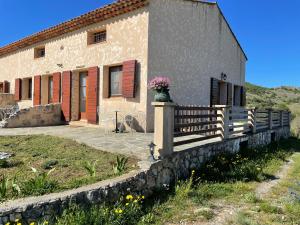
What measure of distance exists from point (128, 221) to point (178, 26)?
8701 mm

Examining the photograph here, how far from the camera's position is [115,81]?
11.6 m

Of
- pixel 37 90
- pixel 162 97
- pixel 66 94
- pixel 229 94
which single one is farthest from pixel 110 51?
pixel 229 94

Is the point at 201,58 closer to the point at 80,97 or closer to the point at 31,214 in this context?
the point at 80,97

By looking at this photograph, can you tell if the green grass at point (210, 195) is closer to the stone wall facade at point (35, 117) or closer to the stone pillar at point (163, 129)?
the stone pillar at point (163, 129)

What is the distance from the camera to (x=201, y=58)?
42.4 feet

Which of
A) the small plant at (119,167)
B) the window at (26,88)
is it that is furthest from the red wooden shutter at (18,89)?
the small plant at (119,167)

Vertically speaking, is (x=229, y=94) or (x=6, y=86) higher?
(x=6, y=86)

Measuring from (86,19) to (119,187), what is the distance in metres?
9.08

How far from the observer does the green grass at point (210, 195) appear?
4.74m

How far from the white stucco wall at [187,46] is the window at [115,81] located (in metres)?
1.63

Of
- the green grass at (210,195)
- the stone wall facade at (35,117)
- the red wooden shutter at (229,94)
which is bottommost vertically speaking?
the green grass at (210,195)

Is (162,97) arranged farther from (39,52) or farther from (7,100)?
(7,100)

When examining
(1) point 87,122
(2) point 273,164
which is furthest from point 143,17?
(2) point 273,164

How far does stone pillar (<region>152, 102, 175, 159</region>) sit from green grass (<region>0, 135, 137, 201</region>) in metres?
0.59
